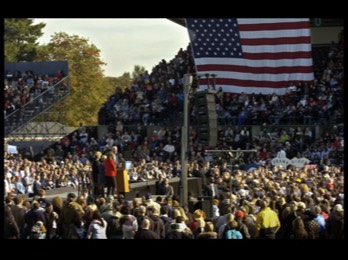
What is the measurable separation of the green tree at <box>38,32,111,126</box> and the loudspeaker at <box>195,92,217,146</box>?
119 ft

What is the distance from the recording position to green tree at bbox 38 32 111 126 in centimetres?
6181

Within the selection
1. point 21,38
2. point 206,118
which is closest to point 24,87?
point 206,118

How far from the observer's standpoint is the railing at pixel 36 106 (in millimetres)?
38969

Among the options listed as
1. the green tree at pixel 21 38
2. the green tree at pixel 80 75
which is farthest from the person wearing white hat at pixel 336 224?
the green tree at pixel 21 38

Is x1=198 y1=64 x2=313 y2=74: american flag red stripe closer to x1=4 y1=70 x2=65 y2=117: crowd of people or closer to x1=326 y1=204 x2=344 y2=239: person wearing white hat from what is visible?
x1=4 y1=70 x2=65 y2=117: crowd of people

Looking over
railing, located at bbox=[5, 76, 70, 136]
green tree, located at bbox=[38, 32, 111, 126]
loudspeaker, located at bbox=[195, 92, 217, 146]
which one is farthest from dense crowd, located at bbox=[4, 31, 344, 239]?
green tree, located at bbox=[38, 32, 111, 126]

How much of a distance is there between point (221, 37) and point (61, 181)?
848cm

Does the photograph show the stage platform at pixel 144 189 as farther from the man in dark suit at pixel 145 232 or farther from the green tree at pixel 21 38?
the green tree at pixel 21 38

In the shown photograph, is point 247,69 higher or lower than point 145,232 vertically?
higher

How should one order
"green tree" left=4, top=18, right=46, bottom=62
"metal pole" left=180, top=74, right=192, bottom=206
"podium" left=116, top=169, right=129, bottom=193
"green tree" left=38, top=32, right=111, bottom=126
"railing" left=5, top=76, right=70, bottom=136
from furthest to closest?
"green tree" left=4, top=18, right=46, bottom=62, "green tree" left=38, top=32, right=111, bottom=126, "railing" left=5, top=76, right=70, bottom=136, "podium" left=116, top=169, right=129, bottom=193, "metal pole" left=180, top=74, right=192, bottom=206

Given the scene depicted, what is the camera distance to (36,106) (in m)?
40.0

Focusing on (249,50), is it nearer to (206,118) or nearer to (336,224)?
(206,118)

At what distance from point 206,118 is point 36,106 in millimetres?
19999
